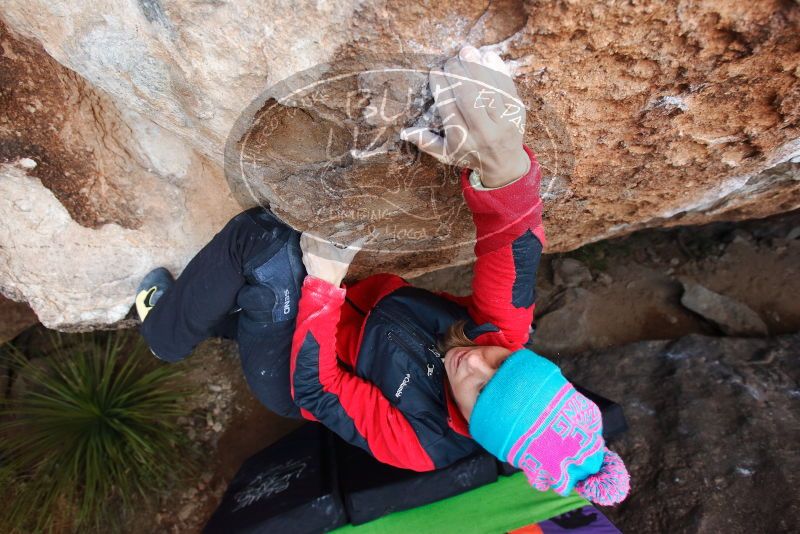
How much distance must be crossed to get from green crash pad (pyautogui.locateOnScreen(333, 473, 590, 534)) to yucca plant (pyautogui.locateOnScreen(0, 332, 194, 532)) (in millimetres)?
1275

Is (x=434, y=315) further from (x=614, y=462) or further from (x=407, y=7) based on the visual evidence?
(x=407, y=7)

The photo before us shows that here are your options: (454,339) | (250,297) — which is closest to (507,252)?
(454,339)

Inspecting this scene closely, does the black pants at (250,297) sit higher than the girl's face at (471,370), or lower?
higher

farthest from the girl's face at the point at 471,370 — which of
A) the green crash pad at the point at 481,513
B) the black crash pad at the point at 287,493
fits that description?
the black crash pad at the point at 287,493

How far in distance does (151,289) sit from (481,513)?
4.79 feet

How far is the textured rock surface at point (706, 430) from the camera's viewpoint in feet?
6.98

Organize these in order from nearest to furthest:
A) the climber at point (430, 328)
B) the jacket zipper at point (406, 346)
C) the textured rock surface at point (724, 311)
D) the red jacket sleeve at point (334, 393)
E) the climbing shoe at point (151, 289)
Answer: the climber at point (430, 328), the red jacket sleeve at point (334, 393), the jacket zipper at point (406, 346), the climbing shoe at point (151, 289), the textured rock surface at point (724, 311)

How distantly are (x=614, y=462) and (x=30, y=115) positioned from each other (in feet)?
6.10

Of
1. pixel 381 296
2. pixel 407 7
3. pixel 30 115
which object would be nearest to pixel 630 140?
pixel 407 7

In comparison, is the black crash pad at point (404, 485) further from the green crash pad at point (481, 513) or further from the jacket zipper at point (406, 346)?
the jacket zipper at point (406, 346)

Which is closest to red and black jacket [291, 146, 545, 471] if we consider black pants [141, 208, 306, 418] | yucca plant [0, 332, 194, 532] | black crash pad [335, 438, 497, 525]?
black pants [141, 208, 306, 418]

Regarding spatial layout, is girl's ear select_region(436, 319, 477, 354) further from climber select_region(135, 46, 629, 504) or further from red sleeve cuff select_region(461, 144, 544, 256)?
red sleeve cuff select_region(461, 144, 544, 256)

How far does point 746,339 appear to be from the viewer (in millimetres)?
2871

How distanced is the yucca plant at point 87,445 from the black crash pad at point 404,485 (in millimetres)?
1217
